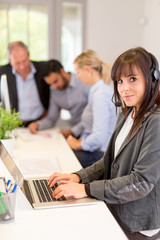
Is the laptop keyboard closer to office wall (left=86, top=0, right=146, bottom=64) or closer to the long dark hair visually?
the long dark hair

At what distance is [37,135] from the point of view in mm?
2443

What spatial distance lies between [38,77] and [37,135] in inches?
24.6

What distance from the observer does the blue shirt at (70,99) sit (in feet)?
9.05

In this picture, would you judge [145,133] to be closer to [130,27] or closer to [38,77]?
[38,77]

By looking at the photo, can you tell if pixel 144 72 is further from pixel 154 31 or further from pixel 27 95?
pixel 27 95

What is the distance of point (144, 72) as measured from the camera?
3.61 ft

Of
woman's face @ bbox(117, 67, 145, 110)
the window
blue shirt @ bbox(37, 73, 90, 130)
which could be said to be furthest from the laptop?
the window

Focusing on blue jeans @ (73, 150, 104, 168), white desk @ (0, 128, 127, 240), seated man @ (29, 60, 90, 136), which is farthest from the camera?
seated man @ (29, 60, 90, 136)

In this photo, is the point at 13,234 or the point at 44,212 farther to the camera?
the point at 44,212

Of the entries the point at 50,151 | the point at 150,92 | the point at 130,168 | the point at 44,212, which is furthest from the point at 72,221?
the point at 50,151

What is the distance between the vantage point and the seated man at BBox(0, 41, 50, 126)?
2.75 metres

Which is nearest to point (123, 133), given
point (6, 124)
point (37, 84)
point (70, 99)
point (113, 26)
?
point (6, 124)

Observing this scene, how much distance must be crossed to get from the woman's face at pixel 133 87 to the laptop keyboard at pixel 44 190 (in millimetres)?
458

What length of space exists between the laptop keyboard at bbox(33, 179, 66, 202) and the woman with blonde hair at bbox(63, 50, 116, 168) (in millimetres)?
752
